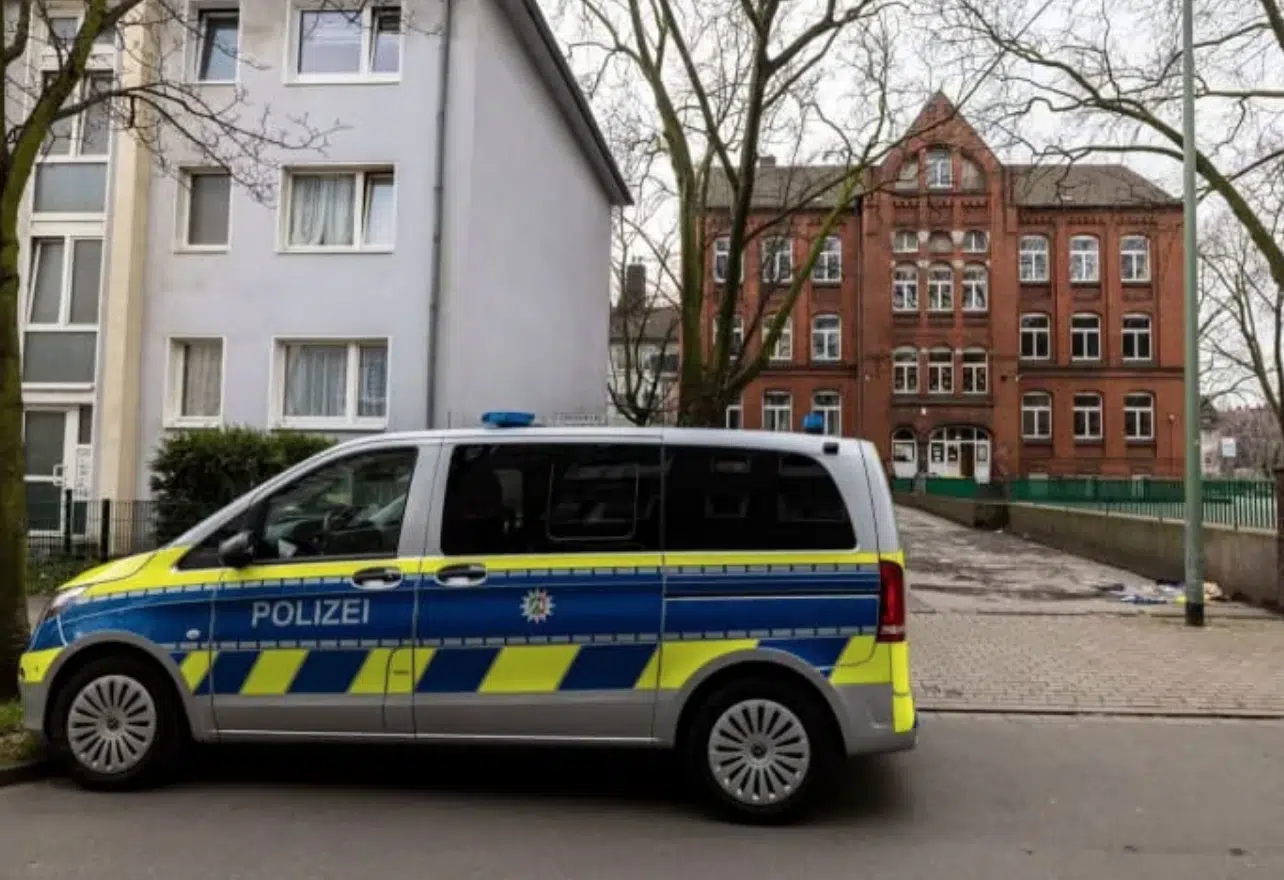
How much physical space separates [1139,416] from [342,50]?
45.5 m

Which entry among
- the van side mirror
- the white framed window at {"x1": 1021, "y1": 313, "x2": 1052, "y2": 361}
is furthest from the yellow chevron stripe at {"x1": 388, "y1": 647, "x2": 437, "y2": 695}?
the white framed window at {"x1": 1021, "y1": 313, "x2": 1052, "y2": 361}

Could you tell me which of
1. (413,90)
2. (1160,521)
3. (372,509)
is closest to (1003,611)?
(1160,521)

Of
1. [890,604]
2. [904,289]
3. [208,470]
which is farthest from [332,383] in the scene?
[904,289]

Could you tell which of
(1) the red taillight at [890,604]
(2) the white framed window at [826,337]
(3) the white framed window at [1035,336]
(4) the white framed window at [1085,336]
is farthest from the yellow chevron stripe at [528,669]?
(4) the white framed window at [1085,336]

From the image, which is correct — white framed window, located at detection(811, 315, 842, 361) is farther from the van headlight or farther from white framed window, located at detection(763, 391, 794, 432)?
the van headlight

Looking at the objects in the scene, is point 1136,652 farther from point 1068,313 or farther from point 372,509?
point 1068,313

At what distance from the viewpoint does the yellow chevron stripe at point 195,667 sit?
524 centimetres

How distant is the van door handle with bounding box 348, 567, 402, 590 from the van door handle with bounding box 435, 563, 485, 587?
233mm

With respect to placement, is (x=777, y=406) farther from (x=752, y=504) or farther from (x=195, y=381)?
(x=752, y=504)

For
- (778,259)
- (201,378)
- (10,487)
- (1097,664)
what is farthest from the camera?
(778,259)

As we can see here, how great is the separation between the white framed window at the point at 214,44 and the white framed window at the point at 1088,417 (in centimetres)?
4459

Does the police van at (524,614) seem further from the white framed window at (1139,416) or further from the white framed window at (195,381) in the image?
the white framed window at (1139,416)

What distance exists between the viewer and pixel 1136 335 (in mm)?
51125

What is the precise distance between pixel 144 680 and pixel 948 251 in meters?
50.4
